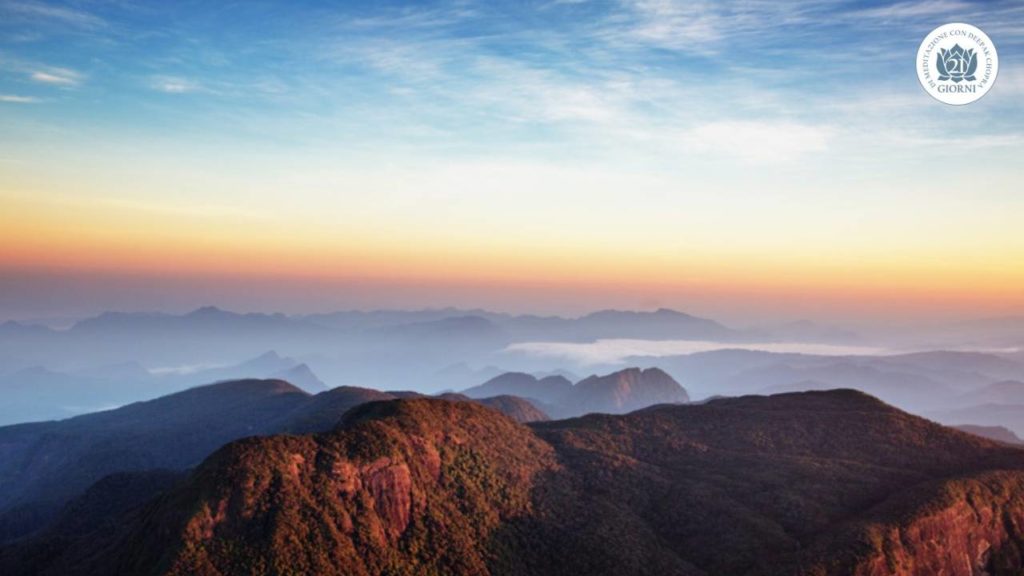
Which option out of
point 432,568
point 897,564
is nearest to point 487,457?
point 432,568

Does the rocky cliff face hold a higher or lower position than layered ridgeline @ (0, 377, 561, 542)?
higher

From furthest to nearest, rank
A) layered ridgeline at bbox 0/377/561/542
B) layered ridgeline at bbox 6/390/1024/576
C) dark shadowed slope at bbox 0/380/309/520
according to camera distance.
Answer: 1. dark shadowed slope at bbox 0/380/309/520
2. layered ridgeline at bbox 0/377/561/542
3. layered ridgeline at bbox 6/390/1024/576

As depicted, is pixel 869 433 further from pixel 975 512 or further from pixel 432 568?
pixel 432 568

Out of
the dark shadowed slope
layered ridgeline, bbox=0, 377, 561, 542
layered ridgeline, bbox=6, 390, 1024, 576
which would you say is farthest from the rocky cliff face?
the dark shadowed slope

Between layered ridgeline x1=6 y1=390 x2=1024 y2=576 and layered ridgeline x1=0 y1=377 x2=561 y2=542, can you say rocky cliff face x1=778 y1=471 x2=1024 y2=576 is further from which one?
layered ridgeline x1=0 y1=377 x2=561 y2=542

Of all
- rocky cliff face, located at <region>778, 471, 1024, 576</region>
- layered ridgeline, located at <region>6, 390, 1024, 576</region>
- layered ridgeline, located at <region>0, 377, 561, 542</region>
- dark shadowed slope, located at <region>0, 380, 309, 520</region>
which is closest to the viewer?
layered ridgeline, located at <region>6, 390, 1024, 576</region>

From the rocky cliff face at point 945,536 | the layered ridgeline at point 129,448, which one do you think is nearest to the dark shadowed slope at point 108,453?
the layered ridgeline at point 129,448

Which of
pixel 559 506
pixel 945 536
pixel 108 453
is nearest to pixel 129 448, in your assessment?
pixel 108 453

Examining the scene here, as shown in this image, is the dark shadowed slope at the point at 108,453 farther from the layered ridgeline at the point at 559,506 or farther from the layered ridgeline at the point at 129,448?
the layered ridgeline at the point at 559,506
